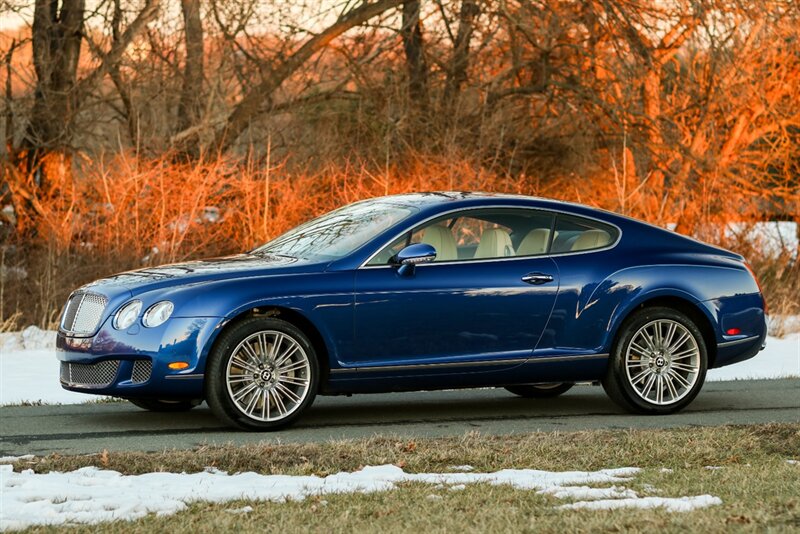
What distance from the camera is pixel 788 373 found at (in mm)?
13508

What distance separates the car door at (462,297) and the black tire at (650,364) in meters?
0.69

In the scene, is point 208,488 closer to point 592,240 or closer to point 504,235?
point 504,235

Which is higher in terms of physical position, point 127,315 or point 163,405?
point 127,315

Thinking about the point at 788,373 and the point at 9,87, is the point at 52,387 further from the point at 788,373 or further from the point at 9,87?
the point at 9,87

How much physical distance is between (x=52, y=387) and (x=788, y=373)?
22.9 feet

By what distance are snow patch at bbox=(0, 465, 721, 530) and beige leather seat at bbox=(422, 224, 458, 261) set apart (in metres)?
2.54

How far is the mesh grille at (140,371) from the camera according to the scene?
8891 millimetres

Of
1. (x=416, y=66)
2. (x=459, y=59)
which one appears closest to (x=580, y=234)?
(x=416, y=66)

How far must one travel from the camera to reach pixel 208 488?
671cm

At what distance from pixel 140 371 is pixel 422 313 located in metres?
1.92

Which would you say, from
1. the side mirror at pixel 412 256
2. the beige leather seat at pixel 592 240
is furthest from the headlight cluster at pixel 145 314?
the beige leather seat at pixel 592 240

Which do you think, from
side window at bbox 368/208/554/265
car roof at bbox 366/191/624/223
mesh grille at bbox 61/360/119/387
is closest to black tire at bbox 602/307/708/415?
car roof at bbox 366/191/624/223

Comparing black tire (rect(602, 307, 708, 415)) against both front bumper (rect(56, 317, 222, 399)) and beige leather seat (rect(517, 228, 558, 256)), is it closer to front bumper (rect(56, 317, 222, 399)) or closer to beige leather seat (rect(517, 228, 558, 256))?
beige leather seat (rect(517, 228, 558, 256))

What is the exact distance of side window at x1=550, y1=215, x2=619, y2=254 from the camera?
1005cm
